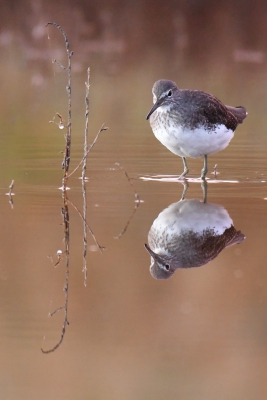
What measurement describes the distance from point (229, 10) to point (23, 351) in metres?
20.7

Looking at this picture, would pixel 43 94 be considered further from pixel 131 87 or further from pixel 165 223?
pixel 165 223

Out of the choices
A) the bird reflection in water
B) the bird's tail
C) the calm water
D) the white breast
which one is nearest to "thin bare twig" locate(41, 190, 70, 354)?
the calm water

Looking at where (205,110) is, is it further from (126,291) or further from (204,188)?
(126,291)

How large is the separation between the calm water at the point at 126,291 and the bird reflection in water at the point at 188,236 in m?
0.08

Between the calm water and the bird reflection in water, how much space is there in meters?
0.08

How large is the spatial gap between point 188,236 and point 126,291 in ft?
4.19

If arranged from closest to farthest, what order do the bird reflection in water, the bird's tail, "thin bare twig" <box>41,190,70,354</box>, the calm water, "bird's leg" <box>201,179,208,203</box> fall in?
the calm water, "thin bare twig" <box>41,190,70,354</box>, the bird reflection in water, "bird's leg" <box>201,179,208,203</box>, the bird's tail

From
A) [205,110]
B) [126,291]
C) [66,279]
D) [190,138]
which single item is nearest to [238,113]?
[205,110]

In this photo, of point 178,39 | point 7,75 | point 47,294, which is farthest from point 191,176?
point 178,39

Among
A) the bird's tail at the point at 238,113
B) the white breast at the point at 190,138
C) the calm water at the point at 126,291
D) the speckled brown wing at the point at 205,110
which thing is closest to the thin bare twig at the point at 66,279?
the calm water at the point at 126,291

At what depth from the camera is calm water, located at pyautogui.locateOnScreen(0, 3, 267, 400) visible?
4285mm

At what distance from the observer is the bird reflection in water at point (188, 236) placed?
20.2ft

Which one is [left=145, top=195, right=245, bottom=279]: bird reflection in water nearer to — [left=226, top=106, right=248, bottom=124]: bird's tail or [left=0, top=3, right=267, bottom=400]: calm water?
[left=0, top=3, right=267, bottom=400]: calm water

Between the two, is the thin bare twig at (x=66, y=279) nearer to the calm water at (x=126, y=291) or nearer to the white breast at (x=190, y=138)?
the calm water at (x=126, y=291)
